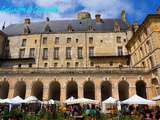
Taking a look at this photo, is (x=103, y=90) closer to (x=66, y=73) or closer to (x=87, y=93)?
(x=87, y=93)

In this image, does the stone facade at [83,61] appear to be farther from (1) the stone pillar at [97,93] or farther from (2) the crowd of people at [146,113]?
(2) the crowd of people at [146,113]

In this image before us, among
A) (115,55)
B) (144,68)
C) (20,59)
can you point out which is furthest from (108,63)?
(20,59)

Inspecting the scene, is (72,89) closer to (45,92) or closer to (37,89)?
(37,89)

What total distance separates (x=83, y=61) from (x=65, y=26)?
990 cm

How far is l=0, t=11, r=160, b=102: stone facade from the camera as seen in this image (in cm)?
3180

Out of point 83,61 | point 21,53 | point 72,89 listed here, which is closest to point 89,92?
point 72,89

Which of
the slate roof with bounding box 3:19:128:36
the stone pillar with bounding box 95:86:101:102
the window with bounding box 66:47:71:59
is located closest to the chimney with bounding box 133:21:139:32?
the slate roof with bounding box 3:19:128:36

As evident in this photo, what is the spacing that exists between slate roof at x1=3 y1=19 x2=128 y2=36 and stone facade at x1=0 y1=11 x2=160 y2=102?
0.66 feet

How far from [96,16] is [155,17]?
1856 centimetres

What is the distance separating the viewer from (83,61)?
1593 inches

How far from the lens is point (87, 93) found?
37.3 metres

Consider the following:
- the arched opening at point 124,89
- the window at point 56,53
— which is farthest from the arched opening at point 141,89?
the window at point 56,53

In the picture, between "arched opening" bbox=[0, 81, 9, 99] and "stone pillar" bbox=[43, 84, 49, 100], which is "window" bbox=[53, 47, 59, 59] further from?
"arched opening" bbox=[0, 81, 9, 99]

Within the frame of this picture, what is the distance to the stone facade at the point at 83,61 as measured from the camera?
104ft
